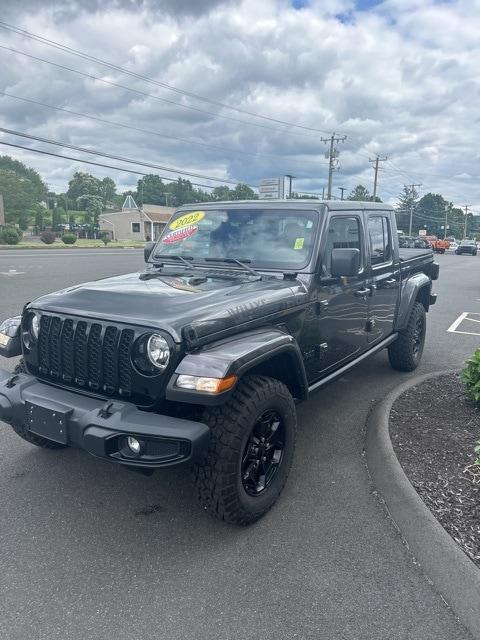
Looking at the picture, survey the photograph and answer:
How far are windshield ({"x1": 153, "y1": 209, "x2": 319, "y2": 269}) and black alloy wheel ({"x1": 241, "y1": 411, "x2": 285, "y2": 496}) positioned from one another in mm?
1260

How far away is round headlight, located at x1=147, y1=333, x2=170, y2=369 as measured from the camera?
8.75ft

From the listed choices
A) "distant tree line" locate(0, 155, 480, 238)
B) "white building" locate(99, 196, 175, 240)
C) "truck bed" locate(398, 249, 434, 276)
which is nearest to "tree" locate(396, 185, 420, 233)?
"distant tree line" locate(0, 155, 480, 238)

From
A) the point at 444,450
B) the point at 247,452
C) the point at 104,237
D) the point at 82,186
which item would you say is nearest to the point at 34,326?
the point at 247,452

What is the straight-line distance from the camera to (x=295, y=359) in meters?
3.29

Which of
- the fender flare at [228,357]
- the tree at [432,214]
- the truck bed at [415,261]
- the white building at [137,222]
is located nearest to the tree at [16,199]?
the white building at [137,222]

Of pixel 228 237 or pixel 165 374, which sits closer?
pixel 165 374

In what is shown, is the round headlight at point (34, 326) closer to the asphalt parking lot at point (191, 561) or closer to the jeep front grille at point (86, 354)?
the jeep front grille at point (86, 354)

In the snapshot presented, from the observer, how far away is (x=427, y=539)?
273 centimetres

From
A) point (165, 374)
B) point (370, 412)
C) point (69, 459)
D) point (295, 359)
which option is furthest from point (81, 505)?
point (370, 412)

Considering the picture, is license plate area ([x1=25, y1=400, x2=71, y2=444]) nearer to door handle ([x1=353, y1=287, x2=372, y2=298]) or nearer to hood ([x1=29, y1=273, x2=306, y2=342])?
hood ([x1=29, y1=273, x2=306, y2=342])

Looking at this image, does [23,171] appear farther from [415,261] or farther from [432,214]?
[415,261]

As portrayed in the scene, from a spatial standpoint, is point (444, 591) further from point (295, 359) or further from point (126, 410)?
point (126, 410)

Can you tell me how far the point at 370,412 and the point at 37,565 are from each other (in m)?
3.16

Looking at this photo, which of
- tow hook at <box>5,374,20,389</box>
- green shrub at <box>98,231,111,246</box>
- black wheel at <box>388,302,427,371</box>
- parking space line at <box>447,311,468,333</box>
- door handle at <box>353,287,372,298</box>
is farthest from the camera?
green shrub at <box>98,231,111,246</box>
